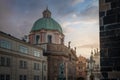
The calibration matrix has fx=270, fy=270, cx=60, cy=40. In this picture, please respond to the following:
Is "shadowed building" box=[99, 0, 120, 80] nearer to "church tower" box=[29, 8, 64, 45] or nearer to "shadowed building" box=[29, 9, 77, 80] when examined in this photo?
"shadowed building" box=[29, 9, 77, 80]

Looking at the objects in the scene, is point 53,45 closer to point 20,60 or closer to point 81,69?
point 20,60

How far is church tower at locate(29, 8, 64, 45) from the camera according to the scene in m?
67.2

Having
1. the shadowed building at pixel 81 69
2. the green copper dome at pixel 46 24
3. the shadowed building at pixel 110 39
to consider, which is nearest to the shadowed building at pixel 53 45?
the green copper dome at pixel 46 24

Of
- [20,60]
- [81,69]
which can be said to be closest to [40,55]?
[20,60]

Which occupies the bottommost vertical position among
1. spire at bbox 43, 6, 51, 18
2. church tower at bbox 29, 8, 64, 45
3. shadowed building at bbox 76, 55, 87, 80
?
shadowed building at bbox 76, 55, 87, 80

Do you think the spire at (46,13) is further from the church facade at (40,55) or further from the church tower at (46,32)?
the church tower at (46,32)

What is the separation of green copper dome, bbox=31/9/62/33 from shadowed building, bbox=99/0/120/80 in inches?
2388

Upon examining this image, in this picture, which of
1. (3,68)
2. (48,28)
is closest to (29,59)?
(3,68)

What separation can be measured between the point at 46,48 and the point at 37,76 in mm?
9001

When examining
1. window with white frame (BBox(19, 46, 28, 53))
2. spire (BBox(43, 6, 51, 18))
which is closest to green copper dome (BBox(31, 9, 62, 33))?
spire (BBox(43, 6, 51, 18))

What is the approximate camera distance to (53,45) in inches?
2586

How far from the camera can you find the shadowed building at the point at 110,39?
7.12 meters

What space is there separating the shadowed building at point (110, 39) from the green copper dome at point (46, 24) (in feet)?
199

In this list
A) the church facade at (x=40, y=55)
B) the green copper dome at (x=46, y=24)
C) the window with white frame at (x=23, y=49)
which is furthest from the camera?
the green copper dome at (x=46, y=24)
